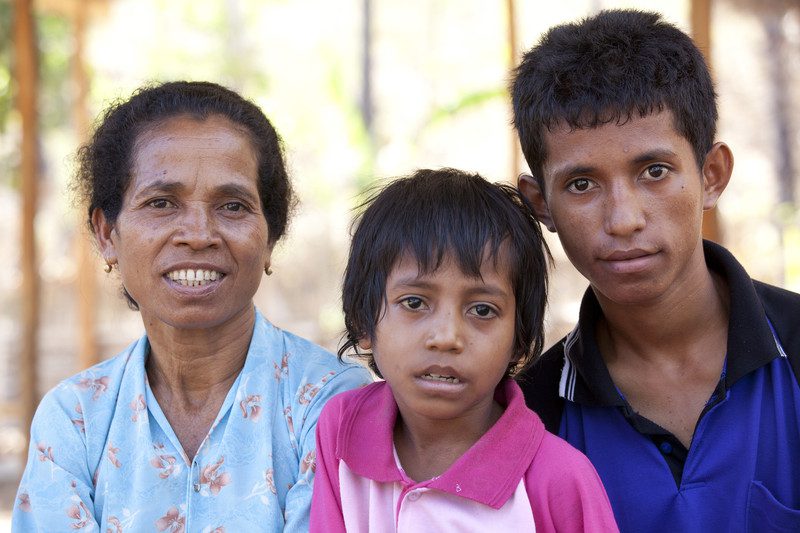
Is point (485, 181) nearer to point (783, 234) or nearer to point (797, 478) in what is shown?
point (797, 478)

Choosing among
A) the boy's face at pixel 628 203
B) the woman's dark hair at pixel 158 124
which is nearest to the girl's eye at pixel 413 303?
the boy's face at pixel 628 203

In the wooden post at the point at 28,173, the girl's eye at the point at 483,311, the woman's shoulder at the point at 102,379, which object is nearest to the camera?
the girl's eye at the point at 483,311

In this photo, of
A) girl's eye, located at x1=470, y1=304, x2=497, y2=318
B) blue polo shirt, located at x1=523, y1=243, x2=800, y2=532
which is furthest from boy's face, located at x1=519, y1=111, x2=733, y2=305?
girl's eye, located at x1=470, y1=304, x2=497, y2=318

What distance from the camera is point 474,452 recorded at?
2.03 meters

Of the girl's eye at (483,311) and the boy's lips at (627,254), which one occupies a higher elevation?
the boy's lips at (627,254)

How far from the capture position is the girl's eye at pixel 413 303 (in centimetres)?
211

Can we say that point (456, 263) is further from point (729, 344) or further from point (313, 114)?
point (313, 114)

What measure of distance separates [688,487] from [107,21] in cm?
699

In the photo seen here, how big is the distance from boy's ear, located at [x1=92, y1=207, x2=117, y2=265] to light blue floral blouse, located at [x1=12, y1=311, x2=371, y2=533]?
0.32 meters

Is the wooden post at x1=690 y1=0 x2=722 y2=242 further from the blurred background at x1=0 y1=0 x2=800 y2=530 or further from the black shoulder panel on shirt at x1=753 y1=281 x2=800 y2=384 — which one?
the black shoulder panel on shirt at x1=753 y1=281 x2=800 y2=384

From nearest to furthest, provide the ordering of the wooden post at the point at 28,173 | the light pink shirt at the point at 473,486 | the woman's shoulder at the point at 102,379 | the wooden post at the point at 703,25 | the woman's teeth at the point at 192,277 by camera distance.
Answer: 1. the light pink shirt at the point at 473,486
2. the woman's teeth at the point at 192,277
3. the woman's shoulder at the point at 102,379
4. the wooden post at the point at 703,25
5. the wooden post at the point at 28,173

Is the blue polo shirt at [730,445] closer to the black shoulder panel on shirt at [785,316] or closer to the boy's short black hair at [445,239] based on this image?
the black shoulder panel on shirt at [785,316]

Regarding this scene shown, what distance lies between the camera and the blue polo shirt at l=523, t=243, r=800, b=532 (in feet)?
7.40

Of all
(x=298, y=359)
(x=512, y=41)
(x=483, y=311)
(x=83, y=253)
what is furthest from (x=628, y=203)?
(x=83, y=253)
